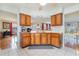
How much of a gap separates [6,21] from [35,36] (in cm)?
194

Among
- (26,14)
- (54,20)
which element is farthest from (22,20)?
(54,20)

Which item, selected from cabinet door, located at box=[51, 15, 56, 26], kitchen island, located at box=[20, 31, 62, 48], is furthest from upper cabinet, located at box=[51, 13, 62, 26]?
kitchen island, located at box=[20, 31, 62, 48]

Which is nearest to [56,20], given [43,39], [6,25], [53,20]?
[53,20]

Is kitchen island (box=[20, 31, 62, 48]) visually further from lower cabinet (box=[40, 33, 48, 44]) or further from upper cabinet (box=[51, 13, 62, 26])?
upper cabinet (box=[51, 13, 62, 26])

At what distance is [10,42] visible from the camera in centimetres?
271

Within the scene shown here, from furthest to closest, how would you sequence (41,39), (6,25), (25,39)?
(41,39) → (25,39) → (6,25)

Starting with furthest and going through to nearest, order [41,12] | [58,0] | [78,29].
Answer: [41,12]
[78,29]
[58,0]

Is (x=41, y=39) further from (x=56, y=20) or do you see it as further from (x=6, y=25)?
(x=6, y=25)

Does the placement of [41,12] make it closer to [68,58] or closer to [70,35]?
[70,35]

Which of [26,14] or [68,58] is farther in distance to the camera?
[26,14]

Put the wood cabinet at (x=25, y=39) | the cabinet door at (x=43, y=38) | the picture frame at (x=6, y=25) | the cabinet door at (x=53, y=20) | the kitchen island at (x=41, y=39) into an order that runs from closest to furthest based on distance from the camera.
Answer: the picture frame at (x=6, y=25) < the cabinet door at (x=53, y=20) < the wood cabinet at (x=25, y=39) < the kitchen island at (x=41, y=39) < the cabinet door at (x=43, y=38)

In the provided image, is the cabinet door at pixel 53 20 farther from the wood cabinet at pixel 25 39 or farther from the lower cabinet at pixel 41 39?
the wood cabinet at pixel 25 39

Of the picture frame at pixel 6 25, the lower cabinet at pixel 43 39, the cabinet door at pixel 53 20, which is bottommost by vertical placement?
the lower cabinet at pixel 43 39

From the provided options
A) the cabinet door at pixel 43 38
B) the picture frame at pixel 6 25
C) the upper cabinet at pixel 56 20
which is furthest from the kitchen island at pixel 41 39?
the picture frame at pixel 6 25
